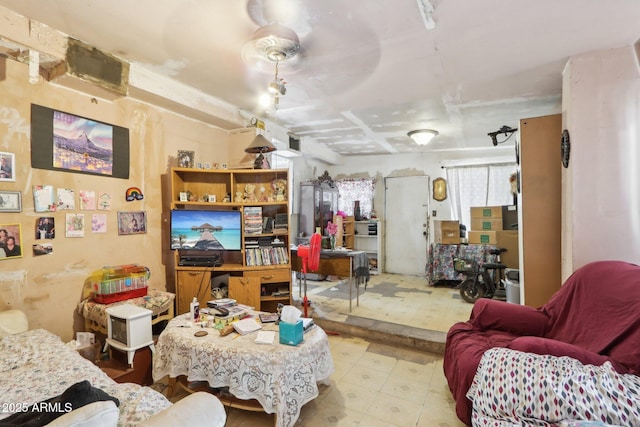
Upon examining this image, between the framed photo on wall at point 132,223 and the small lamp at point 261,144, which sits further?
the small lamp at point 261,144

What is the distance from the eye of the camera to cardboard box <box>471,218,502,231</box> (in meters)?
4.93

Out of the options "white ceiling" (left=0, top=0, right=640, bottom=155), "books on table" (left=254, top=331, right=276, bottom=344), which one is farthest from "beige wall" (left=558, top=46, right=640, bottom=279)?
"books on table" (left=254, top=331, right=276, bottom=344)

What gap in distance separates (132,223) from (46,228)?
2.28 ft

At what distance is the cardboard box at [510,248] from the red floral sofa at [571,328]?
2531 millimetres

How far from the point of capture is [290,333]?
1.92m

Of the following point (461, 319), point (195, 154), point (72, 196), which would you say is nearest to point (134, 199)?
point (72, 196)

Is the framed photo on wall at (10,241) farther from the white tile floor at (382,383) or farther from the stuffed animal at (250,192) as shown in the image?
the stuffed animal at (250,192)

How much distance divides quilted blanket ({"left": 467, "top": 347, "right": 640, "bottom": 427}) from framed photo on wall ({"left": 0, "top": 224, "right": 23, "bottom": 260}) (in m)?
3.18

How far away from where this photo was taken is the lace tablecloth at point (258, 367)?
5.80 ft

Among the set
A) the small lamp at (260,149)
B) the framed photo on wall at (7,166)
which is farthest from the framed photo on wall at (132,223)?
the small lamp at (260,149)

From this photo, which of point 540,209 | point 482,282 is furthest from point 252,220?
point 482,282

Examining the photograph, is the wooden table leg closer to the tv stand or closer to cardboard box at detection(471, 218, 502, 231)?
the tv stand

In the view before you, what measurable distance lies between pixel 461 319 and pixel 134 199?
391cm

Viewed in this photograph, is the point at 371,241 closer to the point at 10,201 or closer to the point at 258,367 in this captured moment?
the point at 258,367
